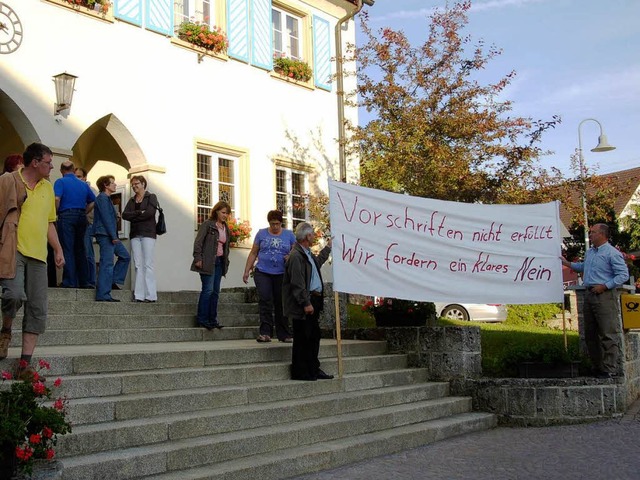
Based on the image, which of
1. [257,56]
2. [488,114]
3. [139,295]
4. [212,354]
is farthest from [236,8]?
[212,354]

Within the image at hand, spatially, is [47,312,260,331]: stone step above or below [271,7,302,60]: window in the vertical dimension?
below

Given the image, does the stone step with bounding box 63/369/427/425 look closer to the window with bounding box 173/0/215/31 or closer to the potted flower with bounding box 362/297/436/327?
the potted flower with bounding box 362/297/436/327

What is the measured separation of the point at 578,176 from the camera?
53.8 feet

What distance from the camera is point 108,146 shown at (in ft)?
47.9

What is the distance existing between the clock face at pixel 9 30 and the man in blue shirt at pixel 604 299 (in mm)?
8737

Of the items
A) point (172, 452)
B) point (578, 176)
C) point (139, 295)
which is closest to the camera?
point (172, 452)

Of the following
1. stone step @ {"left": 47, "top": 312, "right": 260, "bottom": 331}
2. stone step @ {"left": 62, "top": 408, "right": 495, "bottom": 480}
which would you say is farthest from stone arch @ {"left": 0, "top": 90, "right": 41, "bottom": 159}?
stone step @ {"left": 62, "top": 408, "right": 495, "bottom": 480}

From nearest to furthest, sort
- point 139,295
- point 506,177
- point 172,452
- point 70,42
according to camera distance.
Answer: point 172,452 < point 139,295 < point 70,42 < point 506,177

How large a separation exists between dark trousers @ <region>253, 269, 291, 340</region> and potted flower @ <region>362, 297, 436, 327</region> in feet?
5.09

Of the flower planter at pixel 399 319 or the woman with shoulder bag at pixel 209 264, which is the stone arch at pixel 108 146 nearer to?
the woman with shoulder bag at pixel 209 264

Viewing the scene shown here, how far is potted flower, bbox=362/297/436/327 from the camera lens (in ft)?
33.7

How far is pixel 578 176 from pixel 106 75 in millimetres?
10133

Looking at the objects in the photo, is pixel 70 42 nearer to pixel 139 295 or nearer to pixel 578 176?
pixel 139 295

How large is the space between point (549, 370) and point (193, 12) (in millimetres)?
9607
